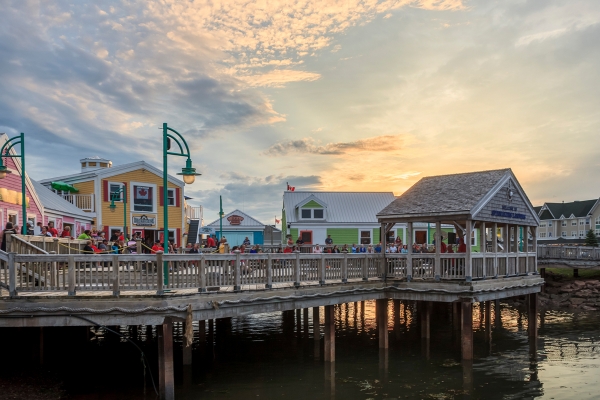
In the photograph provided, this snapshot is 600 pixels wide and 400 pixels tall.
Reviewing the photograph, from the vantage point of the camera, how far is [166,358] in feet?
43.0

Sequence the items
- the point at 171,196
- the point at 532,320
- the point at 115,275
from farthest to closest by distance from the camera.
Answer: the point at 171,196 → the point at 532,320 → the point at 115,275

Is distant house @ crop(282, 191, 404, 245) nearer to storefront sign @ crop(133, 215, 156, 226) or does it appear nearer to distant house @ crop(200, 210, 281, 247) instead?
distant house @ crop(200, 210, 281, 247)

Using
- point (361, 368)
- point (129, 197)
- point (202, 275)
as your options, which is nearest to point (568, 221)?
point (129, 197)

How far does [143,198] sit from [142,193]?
1.16ft

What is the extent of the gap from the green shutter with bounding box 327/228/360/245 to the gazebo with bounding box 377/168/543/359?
73.7 feet

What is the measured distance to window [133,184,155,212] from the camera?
35.7m

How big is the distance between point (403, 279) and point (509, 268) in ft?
17.0

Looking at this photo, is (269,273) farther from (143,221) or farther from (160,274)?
(143,221)

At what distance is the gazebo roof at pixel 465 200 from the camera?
19141 millimetres

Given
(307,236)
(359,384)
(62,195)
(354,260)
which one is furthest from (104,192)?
(359,384)

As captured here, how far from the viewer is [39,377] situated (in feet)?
53.4

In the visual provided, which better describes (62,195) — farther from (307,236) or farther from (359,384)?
(359,384)

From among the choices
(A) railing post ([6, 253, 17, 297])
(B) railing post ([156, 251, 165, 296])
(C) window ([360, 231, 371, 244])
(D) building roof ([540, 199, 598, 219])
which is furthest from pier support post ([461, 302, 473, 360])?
(D) building roof ([540, 199, 598, 219])

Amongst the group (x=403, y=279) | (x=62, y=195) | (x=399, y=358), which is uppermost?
(x=62, y=195)
